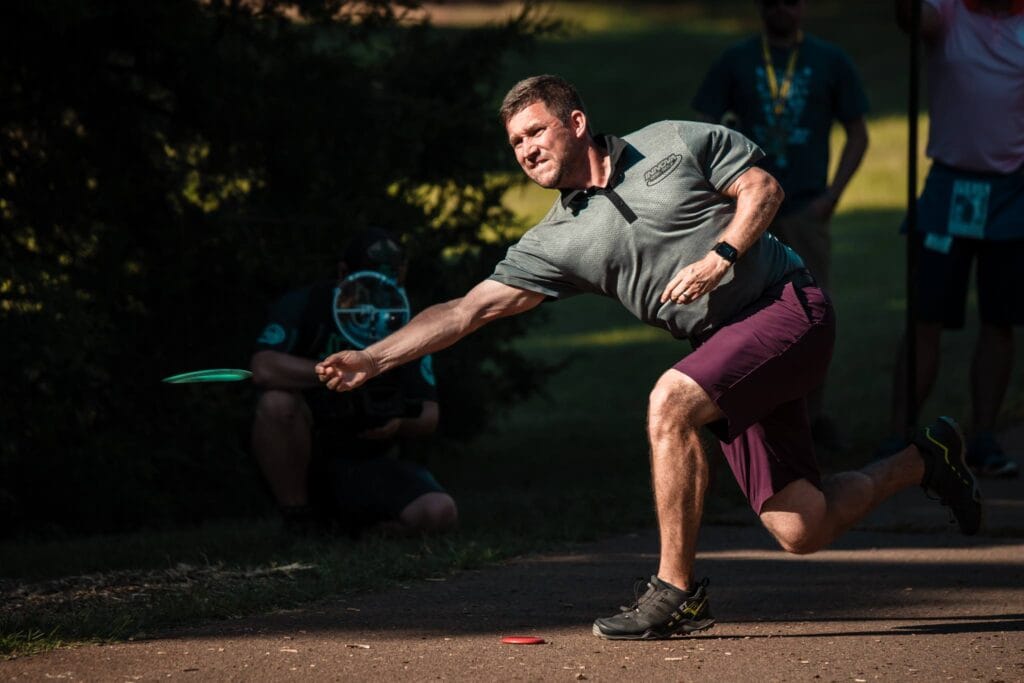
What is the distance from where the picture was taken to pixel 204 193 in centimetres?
916

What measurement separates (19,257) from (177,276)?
2.83ft

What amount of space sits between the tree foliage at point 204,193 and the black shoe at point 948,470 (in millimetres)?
3810

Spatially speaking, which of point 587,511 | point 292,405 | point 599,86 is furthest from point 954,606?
point 599,86

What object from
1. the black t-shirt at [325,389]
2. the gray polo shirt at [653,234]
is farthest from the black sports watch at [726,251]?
the black t-shirt at [325,389]

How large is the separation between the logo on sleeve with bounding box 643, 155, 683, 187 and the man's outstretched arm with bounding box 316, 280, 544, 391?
0.50 meters

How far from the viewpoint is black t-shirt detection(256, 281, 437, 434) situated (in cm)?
711

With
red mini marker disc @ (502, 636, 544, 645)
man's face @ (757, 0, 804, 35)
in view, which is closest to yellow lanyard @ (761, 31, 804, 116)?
man's face @ (757, 0, 804, 35)

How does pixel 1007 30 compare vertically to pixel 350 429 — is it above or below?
above

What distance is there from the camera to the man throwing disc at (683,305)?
5.06m

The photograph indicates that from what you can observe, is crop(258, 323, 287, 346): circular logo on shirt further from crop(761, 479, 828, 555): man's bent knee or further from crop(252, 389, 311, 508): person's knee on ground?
crop(761, 479, 828, 555): man's bent knee

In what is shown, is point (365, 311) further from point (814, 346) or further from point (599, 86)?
point (599, 86)

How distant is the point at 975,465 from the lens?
8.15m

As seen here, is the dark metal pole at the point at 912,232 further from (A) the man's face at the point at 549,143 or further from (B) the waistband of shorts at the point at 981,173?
(A) the man's face at the point at 549,143

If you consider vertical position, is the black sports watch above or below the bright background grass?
above
